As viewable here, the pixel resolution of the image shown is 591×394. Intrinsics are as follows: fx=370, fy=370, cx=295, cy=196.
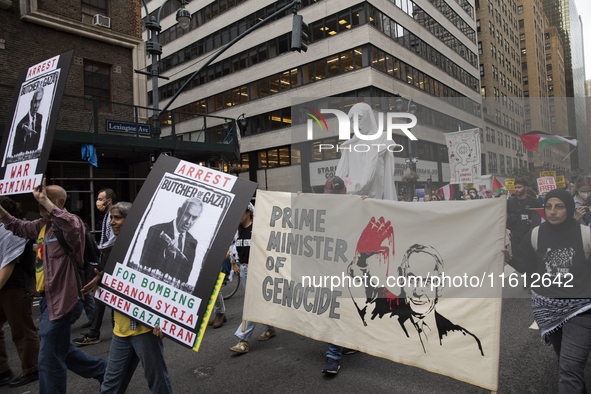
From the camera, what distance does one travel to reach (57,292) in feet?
10.2

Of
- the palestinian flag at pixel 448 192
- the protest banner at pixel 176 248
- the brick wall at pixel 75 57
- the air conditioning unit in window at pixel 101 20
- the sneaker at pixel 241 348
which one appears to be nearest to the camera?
the protest banner at pixel 176 248

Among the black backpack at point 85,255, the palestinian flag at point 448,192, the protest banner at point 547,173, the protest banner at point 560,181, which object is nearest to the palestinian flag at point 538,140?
the protest banner at point 547,173

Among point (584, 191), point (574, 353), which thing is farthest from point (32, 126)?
point (584, 191)

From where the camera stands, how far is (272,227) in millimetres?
4355

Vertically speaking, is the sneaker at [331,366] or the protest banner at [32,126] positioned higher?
the protest banner at [32,126]

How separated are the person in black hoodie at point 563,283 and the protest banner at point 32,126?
3724mm

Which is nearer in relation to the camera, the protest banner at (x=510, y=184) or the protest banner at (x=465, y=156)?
the protest banner at (x=510, y=184)

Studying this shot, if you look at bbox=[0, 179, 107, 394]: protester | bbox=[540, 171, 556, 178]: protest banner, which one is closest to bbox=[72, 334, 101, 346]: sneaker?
bbox=[0, 179, 107, 394]: protester

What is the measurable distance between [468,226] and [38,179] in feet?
11.3

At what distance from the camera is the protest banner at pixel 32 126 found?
2803 mm

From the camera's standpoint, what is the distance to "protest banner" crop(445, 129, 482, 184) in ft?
44.8

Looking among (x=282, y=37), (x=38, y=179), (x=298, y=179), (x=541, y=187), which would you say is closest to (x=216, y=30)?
(x=282, y=37)

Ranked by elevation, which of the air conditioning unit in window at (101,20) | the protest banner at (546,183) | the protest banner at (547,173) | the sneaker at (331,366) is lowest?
the sneaker at (331,366)

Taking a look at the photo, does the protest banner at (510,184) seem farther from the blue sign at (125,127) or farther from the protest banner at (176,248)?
the blue sign at (125,127)
